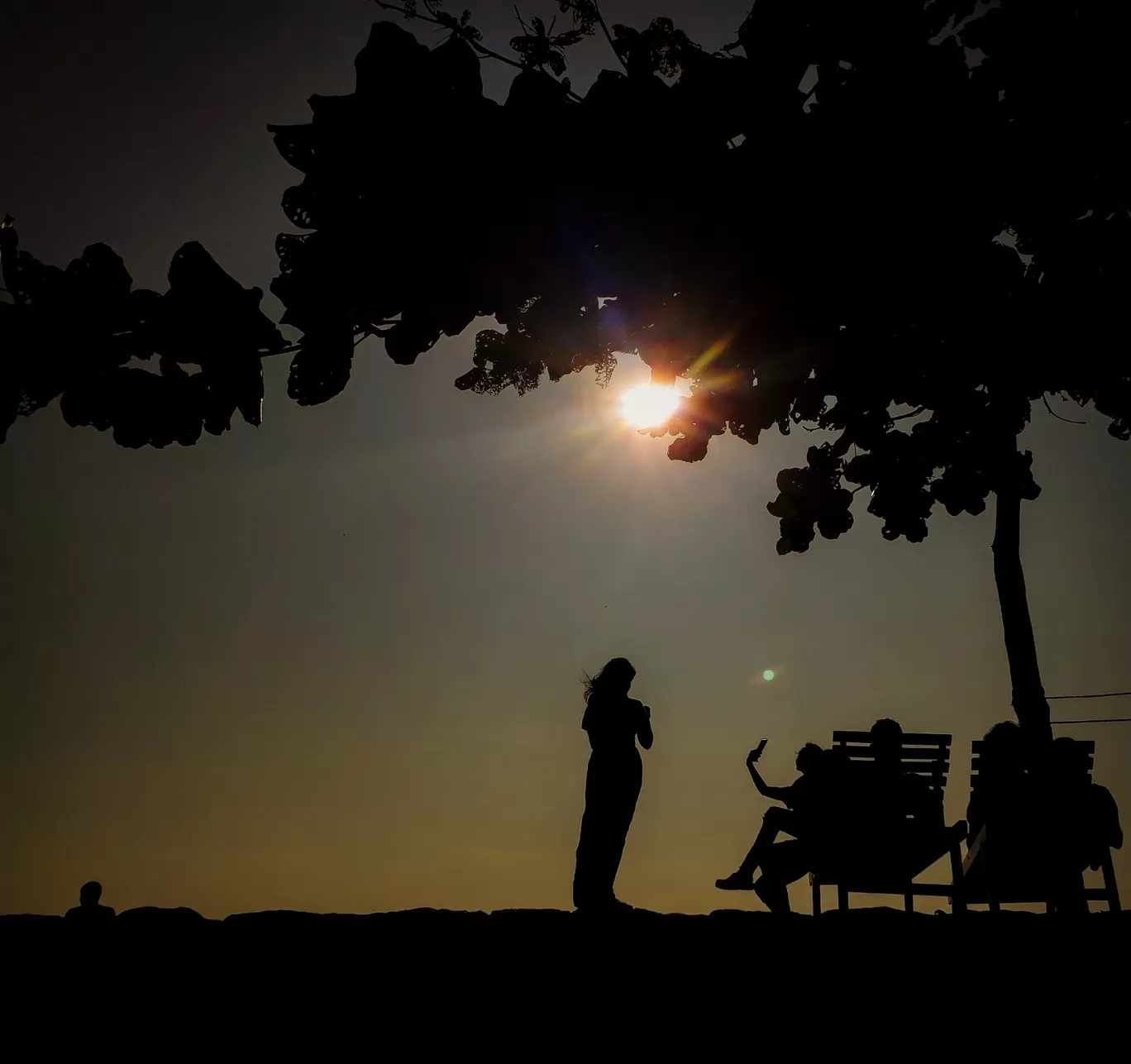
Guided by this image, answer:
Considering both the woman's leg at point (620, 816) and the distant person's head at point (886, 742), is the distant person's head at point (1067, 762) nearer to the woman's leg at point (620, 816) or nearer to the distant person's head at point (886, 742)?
the distant person's head at point (886, 742)

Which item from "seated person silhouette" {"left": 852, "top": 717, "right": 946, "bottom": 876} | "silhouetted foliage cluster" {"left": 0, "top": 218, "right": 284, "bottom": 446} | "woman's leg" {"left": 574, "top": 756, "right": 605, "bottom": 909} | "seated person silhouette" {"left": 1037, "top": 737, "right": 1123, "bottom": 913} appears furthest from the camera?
"seated person silhouette" {"left": 852, "top": 717, "right": 946, "bottom": 876}

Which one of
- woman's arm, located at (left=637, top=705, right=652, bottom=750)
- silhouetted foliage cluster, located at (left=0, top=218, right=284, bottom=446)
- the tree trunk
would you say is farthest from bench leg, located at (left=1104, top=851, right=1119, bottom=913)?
silhouetted foliage cluster, located at (left=0, top=218, right=284, bottom=446)

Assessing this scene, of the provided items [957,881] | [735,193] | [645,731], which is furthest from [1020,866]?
[735,193]

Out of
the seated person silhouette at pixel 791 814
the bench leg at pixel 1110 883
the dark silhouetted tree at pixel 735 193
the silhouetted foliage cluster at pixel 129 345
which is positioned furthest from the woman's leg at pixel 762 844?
the silhouetted foliage cluster at pixel 129 345

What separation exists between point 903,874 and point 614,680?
7.80 feet

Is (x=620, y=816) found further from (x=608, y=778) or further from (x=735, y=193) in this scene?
(x=735, y=193)

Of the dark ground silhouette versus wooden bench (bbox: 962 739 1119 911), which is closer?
the dark ground silhouette

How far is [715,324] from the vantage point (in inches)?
236

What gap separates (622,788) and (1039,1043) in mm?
2673

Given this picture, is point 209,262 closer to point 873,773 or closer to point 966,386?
point 966,386

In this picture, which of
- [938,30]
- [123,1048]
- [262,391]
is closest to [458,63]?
[262,391]

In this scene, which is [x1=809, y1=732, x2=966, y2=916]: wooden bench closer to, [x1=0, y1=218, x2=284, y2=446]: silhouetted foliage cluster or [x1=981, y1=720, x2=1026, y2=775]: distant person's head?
[x1=981, y1=720, x2=1026, y2=775]: distant person's head

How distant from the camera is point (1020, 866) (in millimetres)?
6441

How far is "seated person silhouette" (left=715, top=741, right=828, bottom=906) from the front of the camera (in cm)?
662
